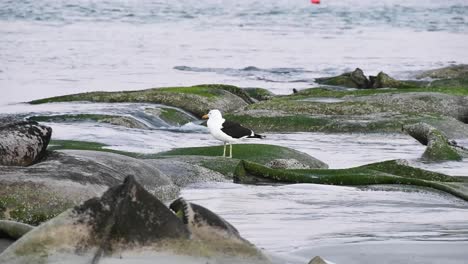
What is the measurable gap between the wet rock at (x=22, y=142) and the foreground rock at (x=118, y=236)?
497 centimetres

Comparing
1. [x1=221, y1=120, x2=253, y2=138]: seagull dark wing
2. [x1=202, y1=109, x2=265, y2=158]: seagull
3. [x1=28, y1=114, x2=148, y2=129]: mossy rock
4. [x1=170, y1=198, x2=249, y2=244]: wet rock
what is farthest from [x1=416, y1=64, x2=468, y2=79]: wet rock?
[x1=170, y1=198, x2=249, y2=244]: wet rock

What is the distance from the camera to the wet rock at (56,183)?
9.87 metres

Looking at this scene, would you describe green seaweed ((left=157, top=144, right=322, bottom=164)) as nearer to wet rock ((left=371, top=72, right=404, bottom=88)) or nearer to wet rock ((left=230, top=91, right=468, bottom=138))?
wet rock ((left=230, top=91, right=468, bottom=138))

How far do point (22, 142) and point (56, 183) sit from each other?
4.28ft

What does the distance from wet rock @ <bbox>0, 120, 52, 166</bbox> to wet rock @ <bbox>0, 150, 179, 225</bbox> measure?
167 millimetres

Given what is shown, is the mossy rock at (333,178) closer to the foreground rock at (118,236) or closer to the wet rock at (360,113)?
the foreground rock at (118,236)

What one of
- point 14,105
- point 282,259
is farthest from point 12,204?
point 14,105

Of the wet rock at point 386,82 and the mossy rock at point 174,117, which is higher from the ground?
the wet rock at point 386,82

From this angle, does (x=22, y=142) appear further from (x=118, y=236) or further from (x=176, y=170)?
(x=118, y=236)

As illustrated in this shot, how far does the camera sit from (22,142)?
11391mm

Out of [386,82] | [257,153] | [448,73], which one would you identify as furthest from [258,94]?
[257,153]

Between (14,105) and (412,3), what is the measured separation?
284 ft

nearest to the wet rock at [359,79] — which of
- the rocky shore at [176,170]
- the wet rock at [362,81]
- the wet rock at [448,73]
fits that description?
the wet rock at [362,81]

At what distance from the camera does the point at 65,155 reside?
1159 cm
